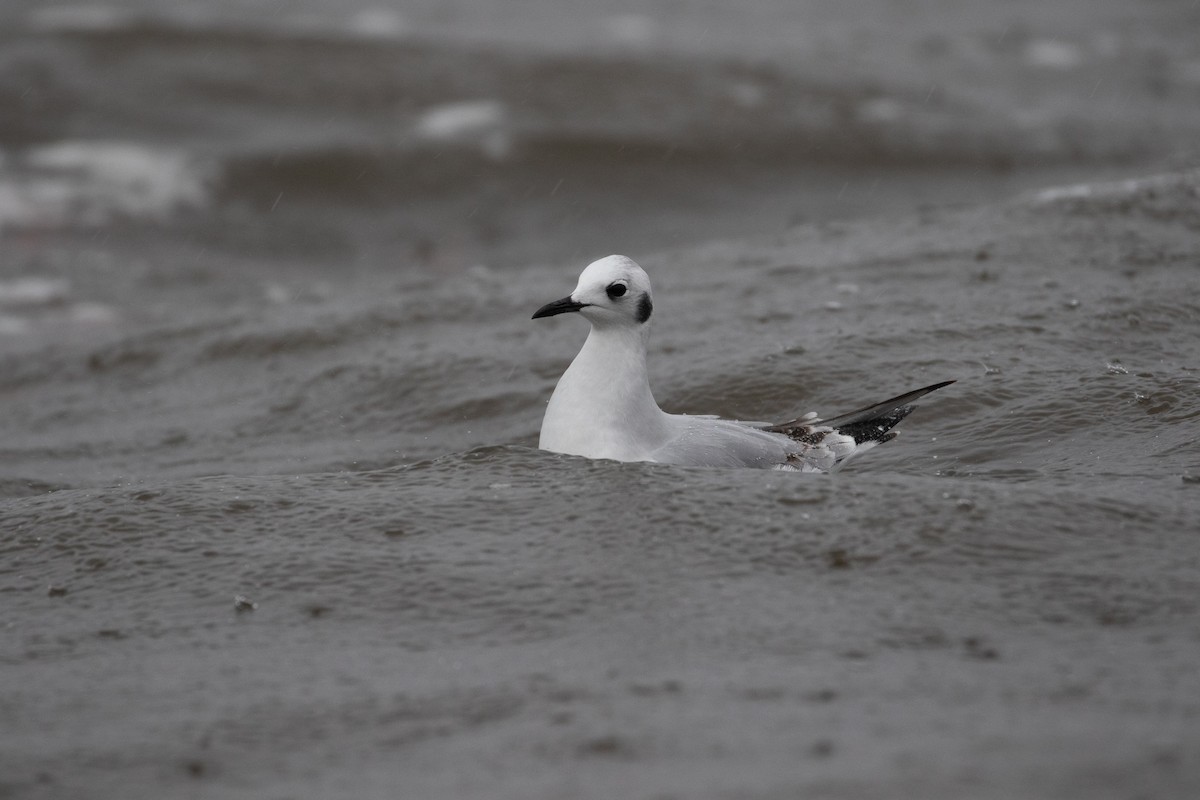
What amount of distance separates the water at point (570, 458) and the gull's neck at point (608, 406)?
0.16 meters

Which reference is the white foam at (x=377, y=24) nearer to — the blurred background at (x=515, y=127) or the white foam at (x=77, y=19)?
the blurred background at (x=515, y=127)

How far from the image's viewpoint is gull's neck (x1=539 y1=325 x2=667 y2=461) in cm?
540

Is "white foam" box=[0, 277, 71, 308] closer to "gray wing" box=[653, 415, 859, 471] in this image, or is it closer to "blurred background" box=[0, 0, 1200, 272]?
"blurred background" box=[0, 0, 1200, 272]

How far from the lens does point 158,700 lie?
3781 mm

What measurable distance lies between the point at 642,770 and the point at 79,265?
10291 mm

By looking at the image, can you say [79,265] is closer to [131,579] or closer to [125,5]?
[125,5]

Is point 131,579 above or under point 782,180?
under

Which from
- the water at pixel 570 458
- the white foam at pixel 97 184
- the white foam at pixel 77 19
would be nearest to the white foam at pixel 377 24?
the water at pixel 570 458

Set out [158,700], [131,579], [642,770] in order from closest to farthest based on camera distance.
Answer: [642,770]
[158,700]
[131,579]

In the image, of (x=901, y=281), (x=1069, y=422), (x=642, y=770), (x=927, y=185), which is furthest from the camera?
(x=927, y=185)

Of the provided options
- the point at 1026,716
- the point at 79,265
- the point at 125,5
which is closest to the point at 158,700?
the point at 1026,716

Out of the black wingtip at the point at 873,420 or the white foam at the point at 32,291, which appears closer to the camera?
the black wingtip at the point at 873,420

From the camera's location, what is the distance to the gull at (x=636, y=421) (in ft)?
17.8

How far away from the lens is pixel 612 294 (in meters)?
5.63
